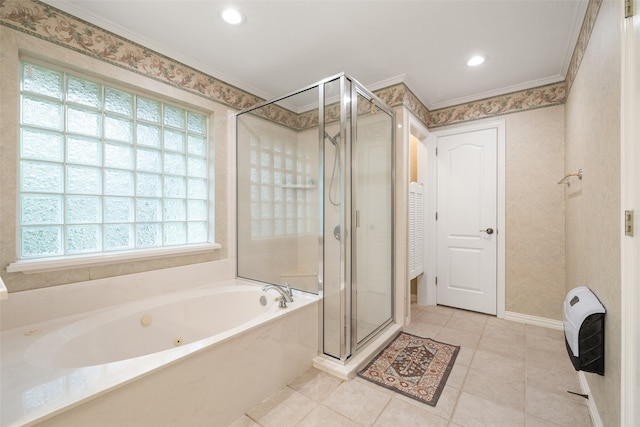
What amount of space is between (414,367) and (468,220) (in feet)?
5.80

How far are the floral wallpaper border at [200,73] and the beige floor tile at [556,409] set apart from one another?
7.21 ft

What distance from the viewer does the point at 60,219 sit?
172 cm

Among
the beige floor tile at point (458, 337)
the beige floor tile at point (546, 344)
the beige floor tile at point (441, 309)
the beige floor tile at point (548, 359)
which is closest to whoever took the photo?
the beige floor tile at point (548, 359)

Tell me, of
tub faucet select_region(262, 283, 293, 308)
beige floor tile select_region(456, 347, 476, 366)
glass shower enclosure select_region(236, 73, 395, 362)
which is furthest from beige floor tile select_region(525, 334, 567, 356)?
tub faucet select_region(262, 283, 293, 308)

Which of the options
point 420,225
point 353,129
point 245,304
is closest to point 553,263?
point 420,225

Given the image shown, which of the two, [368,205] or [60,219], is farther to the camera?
[368,205]

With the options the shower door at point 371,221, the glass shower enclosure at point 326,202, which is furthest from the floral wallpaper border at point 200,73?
the shower door at point 371,221

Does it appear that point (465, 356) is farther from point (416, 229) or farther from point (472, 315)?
point (416, 229)

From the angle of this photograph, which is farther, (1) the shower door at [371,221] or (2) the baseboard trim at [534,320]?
(2) the baseboard trim at [534,320]

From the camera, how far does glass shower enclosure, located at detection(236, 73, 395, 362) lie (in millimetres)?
1981

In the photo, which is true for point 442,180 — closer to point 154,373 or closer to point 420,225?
point 420,225

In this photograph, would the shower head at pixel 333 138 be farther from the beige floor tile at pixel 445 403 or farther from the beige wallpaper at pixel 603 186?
the beige floor tile at pixel 445 403

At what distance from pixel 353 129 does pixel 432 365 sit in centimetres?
184

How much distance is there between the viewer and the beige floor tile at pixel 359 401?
1.51 m
